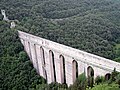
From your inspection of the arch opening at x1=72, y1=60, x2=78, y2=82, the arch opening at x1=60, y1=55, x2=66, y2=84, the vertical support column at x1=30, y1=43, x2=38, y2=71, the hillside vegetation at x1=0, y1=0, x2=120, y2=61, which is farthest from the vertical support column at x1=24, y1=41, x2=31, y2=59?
A: the arch opening at x1=72, y1=60, x2=78, y2=82

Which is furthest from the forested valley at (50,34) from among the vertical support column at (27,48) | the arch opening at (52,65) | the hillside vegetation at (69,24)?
the arch opening at (52,65)

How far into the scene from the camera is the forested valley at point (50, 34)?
31.8m

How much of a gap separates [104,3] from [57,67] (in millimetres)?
49188

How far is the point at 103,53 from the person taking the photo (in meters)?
37.7

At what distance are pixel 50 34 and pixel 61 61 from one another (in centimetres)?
1308

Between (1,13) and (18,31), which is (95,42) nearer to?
(18,31)

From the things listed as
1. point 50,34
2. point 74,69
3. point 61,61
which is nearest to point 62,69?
point 61,61

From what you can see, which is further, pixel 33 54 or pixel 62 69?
pixel 33 54

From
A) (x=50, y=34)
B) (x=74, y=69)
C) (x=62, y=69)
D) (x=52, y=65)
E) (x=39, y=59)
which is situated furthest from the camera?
(x=50, y=34)

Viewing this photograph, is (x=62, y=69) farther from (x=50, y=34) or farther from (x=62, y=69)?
(x=50, y=34)

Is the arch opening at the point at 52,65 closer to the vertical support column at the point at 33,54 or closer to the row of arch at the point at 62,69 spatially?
the row of arch at the point at 62,69

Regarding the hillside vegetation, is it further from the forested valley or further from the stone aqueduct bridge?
the stone aqueduct bridge

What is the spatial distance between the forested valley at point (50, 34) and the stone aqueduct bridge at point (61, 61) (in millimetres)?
967

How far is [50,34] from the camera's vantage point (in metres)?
41.1
